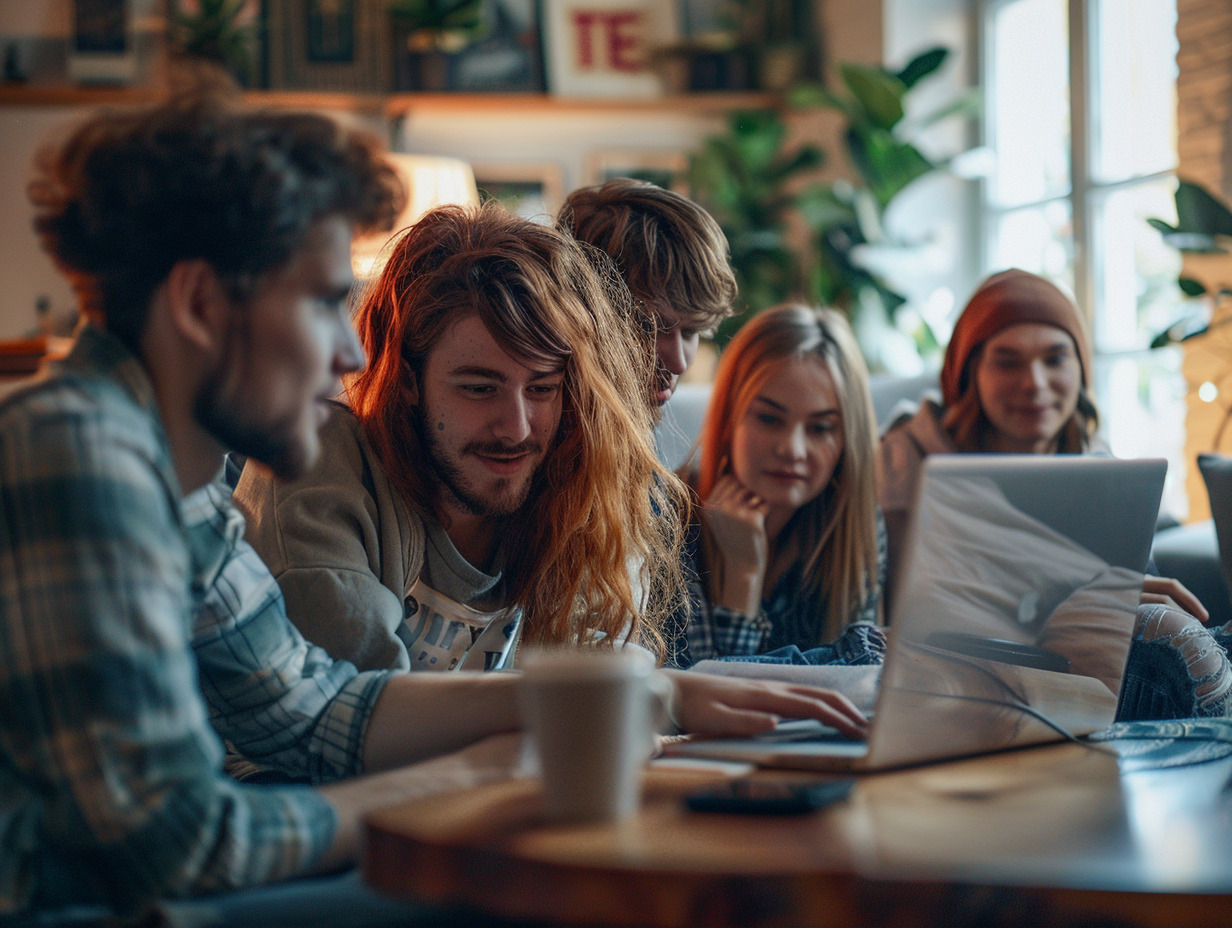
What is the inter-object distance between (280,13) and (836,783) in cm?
411

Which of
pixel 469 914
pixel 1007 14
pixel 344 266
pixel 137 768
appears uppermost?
pixel 1007 14

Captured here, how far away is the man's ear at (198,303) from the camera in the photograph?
2.67 feet

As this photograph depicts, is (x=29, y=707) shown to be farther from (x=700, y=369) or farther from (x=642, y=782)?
(x=700, y=369)

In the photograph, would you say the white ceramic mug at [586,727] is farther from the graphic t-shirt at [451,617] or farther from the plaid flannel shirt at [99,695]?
the graphic t-shirt at [451,617]

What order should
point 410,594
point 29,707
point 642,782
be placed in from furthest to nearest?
1. point 410,594
2. point 642,782
3. point 29,707

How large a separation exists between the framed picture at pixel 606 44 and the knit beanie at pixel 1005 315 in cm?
244

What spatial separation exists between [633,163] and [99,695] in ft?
13.5

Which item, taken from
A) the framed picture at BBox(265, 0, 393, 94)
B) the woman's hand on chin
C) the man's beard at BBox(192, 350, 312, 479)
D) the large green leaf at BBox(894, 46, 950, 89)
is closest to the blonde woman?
the woman's hand on chin

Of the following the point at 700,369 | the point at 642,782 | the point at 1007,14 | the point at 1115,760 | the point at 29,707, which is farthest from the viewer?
the point at 700,369

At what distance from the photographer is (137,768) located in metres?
0.68

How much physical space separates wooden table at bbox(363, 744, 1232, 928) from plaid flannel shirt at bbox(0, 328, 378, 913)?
0.11m

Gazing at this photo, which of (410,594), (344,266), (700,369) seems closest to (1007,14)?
(700,369)

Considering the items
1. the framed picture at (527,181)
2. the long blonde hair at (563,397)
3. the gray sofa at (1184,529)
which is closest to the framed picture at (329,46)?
the framed picture at (527,181)

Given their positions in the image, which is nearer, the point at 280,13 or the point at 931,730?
the point at 931,730
